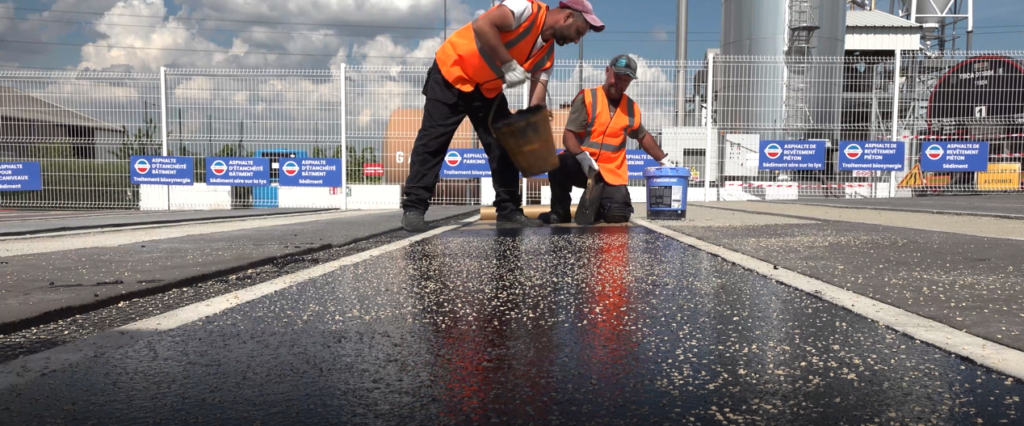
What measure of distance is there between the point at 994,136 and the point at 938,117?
121cm

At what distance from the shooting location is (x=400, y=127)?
11.9 meters

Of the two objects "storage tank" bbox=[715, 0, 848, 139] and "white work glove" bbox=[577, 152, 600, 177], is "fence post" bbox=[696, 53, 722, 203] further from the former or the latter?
"white work glove" bbox=[577, 152, 600, 177]

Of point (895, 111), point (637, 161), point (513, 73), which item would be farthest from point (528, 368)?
point (895, 111)

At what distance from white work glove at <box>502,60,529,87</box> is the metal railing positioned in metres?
7.80

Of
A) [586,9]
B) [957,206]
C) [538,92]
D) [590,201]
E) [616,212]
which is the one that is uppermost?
[586,9]

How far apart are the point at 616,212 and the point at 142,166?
1027cm

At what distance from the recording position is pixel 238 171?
39.5 ft

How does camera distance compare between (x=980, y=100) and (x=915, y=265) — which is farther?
(x=980, y=100)

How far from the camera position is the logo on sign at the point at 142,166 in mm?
12094

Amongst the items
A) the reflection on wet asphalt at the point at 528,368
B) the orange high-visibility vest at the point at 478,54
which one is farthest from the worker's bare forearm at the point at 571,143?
the reflection on wet asphalt at the point at 528,368

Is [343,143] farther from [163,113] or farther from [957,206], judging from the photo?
[957,206]

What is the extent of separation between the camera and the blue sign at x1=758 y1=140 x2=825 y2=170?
12188mm

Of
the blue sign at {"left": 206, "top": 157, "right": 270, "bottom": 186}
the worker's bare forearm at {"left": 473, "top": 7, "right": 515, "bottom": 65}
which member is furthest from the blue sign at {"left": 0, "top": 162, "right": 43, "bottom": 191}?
the worker's bare forearm at {"left": 473, "top": 7, "right": 515, "bottom": 65}

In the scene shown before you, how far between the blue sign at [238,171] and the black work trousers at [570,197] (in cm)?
809
